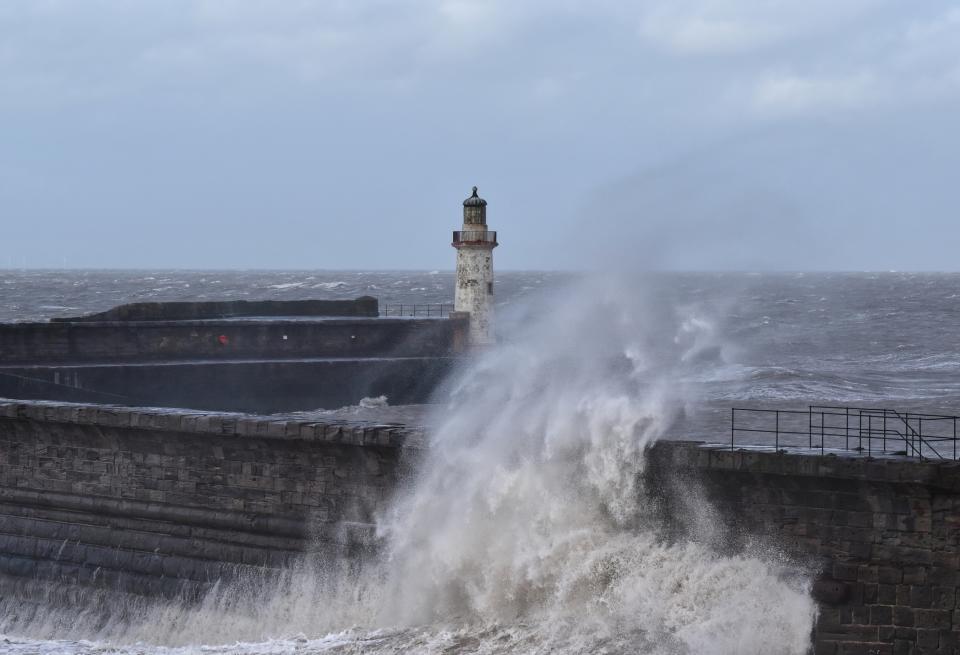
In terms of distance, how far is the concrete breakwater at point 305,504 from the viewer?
1032 cm

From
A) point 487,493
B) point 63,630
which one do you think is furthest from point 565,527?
point 63,630

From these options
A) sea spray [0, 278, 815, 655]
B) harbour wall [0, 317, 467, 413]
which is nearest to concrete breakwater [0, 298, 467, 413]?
harbour wall [0, 317, 467, 413]

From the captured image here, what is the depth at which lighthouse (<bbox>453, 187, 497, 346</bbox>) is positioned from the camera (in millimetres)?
26734

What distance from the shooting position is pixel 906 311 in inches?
2549

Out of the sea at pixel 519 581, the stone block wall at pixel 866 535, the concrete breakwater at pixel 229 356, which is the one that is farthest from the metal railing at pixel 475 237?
the stone block wall at pixel 866 535

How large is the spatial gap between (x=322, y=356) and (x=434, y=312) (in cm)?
3016

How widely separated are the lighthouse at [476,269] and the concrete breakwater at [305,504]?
1311 cm

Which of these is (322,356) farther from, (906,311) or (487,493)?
(906,311)

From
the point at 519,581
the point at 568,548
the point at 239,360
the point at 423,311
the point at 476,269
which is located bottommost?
the point at 519,581

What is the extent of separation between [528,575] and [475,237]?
15.4 metres

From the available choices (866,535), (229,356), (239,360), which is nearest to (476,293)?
(239,360)

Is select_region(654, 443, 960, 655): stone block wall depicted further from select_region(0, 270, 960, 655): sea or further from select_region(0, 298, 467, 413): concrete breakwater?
select_region(0, 298, 467, 413): concrete breakwater

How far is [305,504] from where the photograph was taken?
13.5 metres

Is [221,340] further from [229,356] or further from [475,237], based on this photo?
[475,237]
